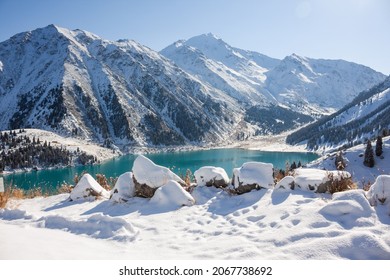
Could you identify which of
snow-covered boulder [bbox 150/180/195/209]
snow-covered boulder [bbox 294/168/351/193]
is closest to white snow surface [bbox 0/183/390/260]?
snow-covered boulder [bbox 150/180/195/209]

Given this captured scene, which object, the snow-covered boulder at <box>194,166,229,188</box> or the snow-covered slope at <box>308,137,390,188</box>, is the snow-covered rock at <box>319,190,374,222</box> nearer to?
the snow-covered boulder at <box>194,166,229,188</box>

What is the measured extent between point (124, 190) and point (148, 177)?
1.18 meters

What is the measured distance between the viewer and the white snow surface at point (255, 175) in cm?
1253

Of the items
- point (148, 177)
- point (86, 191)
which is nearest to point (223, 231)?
point (148, 177)

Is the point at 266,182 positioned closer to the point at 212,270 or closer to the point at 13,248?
the point at 212,270

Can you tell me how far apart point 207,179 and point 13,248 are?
851cm

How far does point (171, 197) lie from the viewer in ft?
39.7

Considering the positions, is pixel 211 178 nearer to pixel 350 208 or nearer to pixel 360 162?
pixel 350 208

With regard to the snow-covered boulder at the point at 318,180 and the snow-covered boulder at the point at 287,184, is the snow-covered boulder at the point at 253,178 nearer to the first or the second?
the snow-covered boulder at the point at 287,184

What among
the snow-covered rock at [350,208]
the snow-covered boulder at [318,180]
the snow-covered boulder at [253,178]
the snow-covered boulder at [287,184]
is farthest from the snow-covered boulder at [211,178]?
the snow-covered rock at [350,208]

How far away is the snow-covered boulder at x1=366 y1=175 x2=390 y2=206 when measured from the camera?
28.8 ft

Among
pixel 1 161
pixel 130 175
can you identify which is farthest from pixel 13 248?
pixel 1 161

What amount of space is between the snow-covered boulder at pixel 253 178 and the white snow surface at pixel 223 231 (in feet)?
2.16

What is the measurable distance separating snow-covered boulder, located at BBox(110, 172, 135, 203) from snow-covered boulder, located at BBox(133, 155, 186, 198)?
0.25 m
